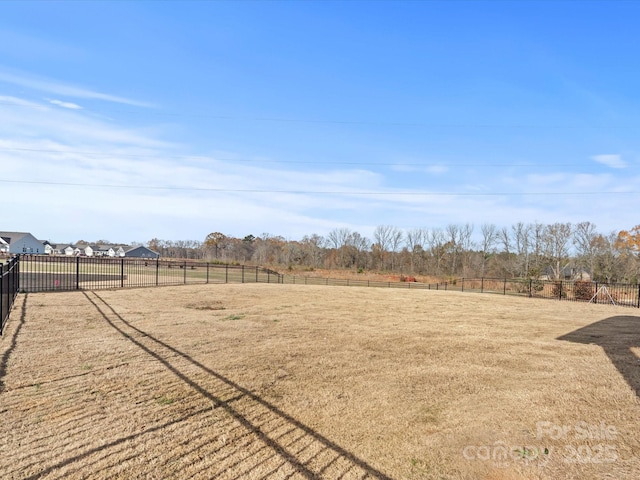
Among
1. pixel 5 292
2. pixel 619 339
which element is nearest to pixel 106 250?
pixel 5 292

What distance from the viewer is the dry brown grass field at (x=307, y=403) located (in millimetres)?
3770

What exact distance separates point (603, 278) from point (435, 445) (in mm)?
61803

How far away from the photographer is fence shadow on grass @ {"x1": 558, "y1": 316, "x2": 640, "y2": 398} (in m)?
7.45

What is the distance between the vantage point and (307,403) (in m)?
5.25

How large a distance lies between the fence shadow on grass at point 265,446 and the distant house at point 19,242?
308ft

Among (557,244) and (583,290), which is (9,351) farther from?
(557,244)

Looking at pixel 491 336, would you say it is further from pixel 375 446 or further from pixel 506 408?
pixel 375 446

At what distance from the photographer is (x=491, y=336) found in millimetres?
10773

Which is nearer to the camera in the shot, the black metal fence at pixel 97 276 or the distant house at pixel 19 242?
the black metal fence at pixel 97 276

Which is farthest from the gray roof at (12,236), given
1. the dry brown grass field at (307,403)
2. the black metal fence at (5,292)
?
the dry brown grass field at (307,403)

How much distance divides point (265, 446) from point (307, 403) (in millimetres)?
1273

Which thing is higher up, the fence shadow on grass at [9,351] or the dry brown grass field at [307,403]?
the fence shadow on grass at [9,351]

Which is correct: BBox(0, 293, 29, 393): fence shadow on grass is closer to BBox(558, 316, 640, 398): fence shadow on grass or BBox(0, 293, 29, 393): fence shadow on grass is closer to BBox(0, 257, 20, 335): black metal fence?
BBox(0, 257, 20, 335): black metal fence

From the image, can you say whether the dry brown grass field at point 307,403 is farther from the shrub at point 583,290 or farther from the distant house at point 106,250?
the distant house at point 106,250
